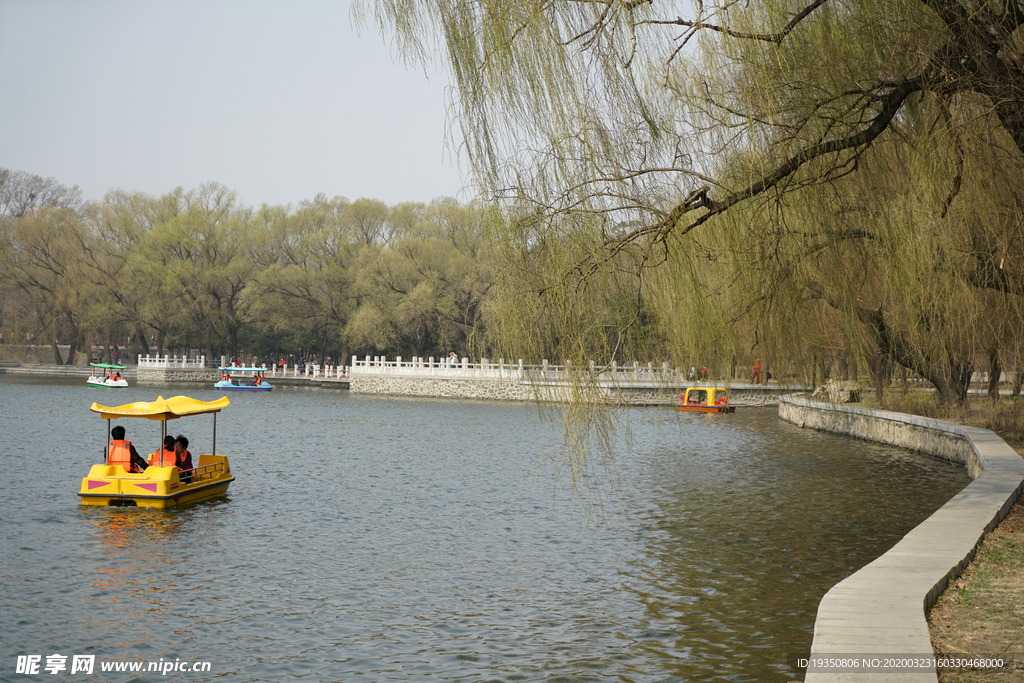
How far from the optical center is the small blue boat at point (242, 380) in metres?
52.7

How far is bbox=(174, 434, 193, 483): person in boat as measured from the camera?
50.0 ft

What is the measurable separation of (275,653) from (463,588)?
257cm

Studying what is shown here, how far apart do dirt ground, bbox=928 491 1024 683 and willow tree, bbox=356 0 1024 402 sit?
2.48m

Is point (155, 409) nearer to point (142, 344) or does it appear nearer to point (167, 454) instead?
point (167, 454)

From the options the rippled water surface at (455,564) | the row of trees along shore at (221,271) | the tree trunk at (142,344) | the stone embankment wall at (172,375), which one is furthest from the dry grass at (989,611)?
the tree trunk at (142,344)

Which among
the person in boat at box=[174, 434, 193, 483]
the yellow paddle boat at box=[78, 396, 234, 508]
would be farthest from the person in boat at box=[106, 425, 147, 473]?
the person in boat at box=[174, 434, 193, 483]

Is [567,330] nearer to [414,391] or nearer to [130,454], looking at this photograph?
[130,454]

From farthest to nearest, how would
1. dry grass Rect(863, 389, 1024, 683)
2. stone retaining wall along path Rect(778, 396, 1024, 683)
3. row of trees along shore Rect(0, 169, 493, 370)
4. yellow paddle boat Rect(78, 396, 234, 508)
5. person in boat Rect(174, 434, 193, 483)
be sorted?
1. row of trees along shore Rect(0, 169, 493, 370)
2. person in boat Rect(174, 434, 193, 483)
3. yellow paddle boat Rect(78, 396, 234, 508)
4. dry grass Rect(863, 389, 1024, 683)
5. stone retaining wall along path Rect(778, 396, 1024, 683)

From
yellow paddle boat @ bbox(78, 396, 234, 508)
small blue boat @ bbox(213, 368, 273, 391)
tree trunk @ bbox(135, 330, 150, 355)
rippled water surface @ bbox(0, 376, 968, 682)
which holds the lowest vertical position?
rippled water surface @ bbox(0, 376, 968, 682)

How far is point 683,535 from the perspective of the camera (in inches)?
487

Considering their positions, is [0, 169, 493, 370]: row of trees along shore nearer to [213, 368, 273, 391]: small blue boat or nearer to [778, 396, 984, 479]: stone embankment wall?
[213, 368, 273, 391]: small blue boat

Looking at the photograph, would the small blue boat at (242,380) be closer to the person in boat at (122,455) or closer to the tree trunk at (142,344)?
the tree trunk at (142,344)

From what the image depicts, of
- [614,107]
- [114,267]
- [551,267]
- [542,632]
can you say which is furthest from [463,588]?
[114,267]

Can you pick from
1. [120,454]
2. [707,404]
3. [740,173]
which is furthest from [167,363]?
[740,173]
